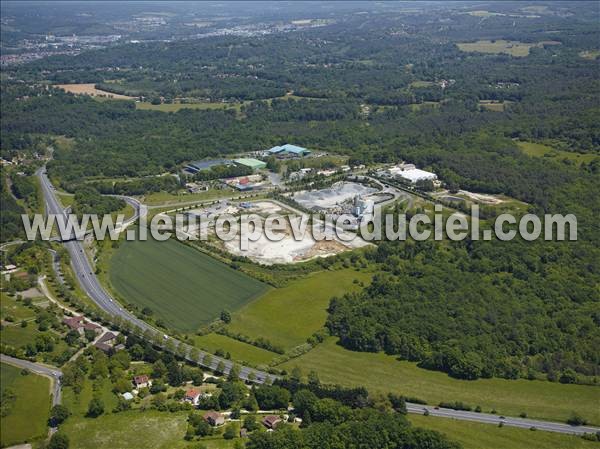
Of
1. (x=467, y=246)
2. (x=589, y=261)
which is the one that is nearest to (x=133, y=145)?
(x=467, y=246)

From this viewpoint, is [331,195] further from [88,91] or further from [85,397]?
[88,91]

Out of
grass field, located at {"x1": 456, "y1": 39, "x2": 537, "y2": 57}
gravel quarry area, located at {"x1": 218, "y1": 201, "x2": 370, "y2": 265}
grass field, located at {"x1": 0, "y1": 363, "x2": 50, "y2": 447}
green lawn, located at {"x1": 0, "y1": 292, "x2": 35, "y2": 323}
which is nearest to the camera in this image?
grass field, located at {"x1": 0, "y1": 363, "x2": 50, "y2": 447}

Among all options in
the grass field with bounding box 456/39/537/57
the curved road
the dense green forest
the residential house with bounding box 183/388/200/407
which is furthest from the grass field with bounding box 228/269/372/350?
the grass field with bounding box 456/39/537/57

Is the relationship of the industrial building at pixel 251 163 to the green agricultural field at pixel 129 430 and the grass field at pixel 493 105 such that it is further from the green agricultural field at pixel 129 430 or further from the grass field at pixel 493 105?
the green agricultural field at pixel 129 430

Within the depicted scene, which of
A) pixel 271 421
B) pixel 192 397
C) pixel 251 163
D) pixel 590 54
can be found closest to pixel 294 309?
pixel 192 397

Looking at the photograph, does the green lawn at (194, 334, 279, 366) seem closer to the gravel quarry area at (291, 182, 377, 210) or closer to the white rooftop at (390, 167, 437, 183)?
the gravel quarry area at (291, 182, 377, 210)

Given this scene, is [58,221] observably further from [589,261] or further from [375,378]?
[589,261]

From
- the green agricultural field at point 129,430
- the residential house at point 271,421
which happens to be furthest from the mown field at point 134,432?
the residential house at point 271,421
